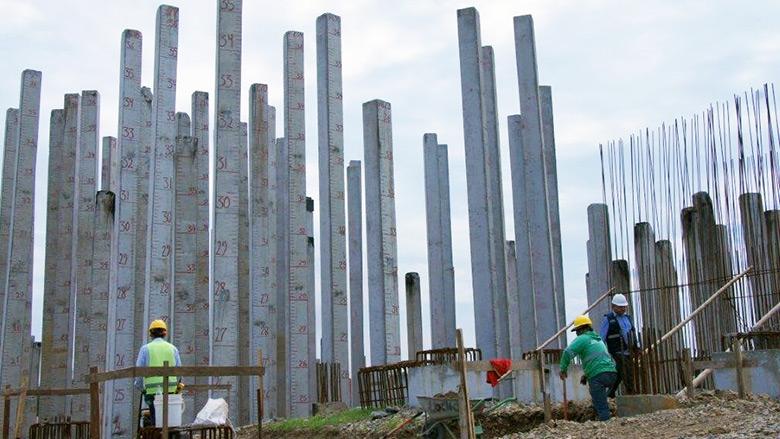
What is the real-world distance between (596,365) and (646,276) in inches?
143

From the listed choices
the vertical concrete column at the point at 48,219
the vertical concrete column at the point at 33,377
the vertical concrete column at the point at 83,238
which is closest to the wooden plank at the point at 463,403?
the vertical concrete column at the point at 83,238

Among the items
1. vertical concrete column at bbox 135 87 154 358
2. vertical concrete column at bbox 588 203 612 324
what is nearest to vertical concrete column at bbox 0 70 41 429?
vertical concrete column at bbox 135 87 154 358

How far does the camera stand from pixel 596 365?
1046 cm

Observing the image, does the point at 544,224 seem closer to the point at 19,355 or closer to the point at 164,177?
the point at 164,177

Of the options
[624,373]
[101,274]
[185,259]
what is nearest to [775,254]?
[624,373]

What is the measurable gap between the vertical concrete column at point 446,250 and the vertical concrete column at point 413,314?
819 millimetres

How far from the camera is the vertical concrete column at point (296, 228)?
15.9 meters

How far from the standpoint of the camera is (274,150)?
2139cm

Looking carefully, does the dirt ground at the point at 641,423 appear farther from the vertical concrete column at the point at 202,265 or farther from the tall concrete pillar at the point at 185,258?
the vertical concrete column at the point at 202,265

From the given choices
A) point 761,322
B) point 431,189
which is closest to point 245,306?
point 431,189

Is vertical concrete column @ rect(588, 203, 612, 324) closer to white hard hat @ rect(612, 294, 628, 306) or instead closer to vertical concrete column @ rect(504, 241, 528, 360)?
vertical concrete column @ rect(504, 241, 528, 360)

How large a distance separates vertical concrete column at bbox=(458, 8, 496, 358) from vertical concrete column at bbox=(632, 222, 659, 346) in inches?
90.7

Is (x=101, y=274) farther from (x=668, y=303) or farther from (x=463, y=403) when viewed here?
(x=463, y=403)

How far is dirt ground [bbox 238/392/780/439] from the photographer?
8250 mm
